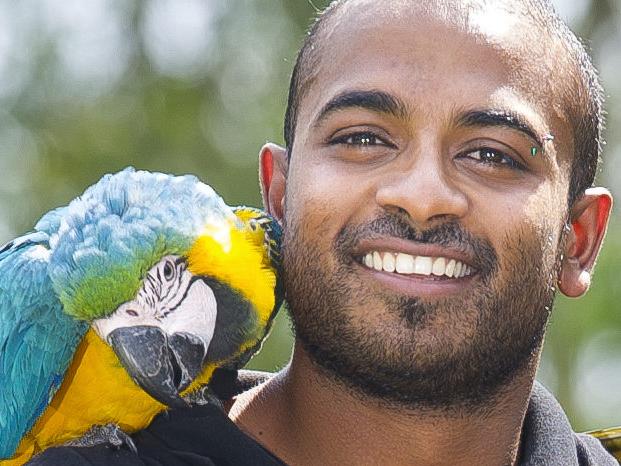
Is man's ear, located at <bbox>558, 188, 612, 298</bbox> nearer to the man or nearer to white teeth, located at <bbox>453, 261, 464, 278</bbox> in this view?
the man

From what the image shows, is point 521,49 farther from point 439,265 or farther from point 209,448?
point 209,448

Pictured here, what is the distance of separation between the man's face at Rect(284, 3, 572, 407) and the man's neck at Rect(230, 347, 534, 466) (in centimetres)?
7

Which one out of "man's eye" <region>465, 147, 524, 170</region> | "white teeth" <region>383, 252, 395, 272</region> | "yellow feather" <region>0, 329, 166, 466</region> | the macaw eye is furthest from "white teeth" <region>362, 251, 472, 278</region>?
"yellow feather" <region>0, 329, 166, 466</region>

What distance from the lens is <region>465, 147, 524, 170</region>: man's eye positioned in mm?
2816

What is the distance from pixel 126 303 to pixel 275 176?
632 mm

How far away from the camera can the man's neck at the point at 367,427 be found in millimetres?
2891

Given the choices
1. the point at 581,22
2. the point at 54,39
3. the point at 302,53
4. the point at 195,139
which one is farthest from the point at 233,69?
the point at 302,53

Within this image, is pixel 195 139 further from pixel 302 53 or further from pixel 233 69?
pixel 302 53

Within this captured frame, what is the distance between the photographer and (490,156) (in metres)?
2.82

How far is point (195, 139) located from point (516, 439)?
8.60 metres

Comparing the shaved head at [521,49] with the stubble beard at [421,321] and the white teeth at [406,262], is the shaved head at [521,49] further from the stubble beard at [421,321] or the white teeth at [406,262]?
the white teeth at [406,262]

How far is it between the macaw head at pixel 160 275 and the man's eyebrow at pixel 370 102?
1.30 ft

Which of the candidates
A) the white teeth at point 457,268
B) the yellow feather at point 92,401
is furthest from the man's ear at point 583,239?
the yellow feather at point 92,401

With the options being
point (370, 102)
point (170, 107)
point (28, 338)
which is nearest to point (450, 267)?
point (370, 102)
